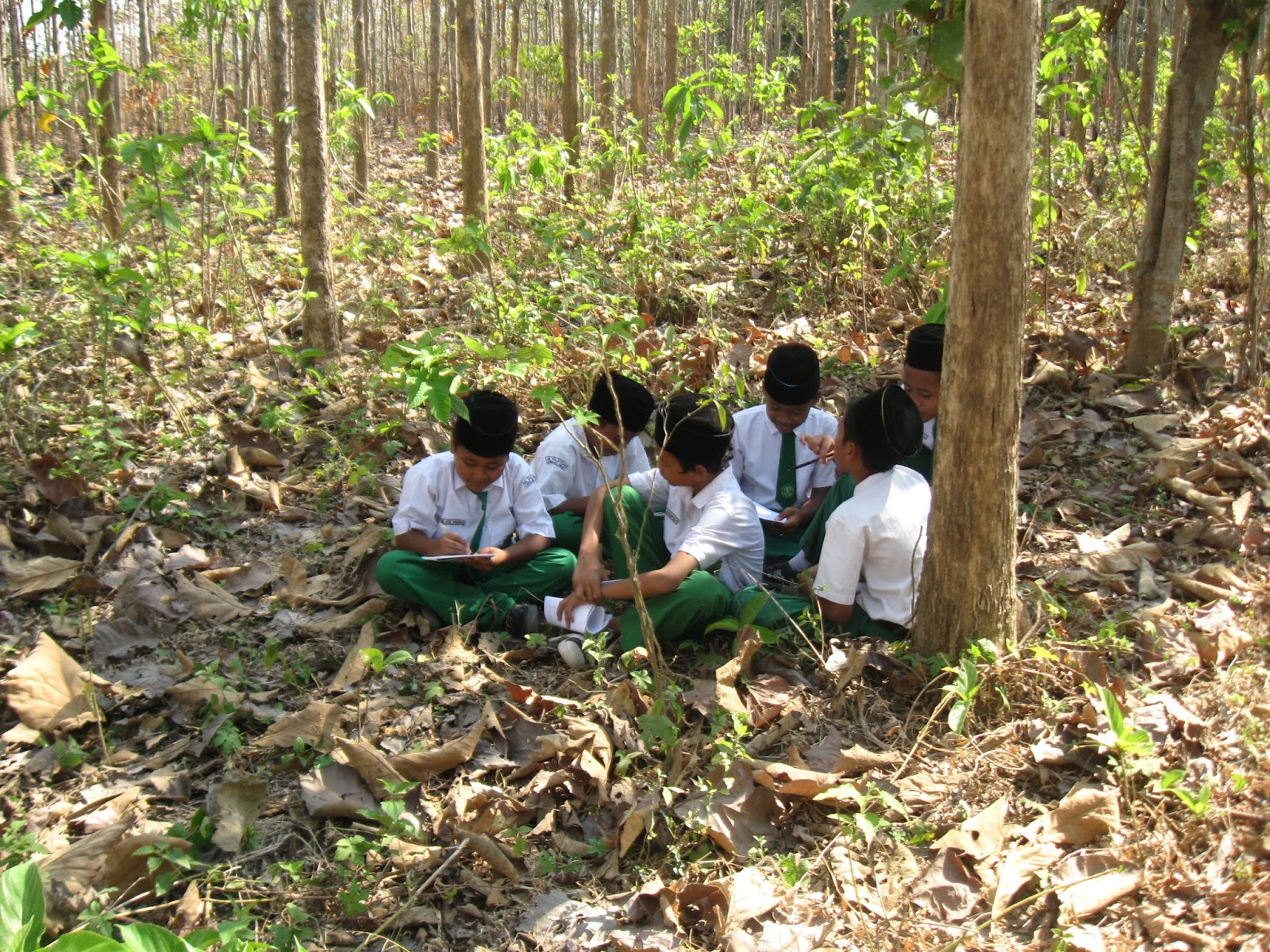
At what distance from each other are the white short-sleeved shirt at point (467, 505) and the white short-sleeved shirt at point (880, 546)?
3.82ft

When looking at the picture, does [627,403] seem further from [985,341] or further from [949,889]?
[949,889]

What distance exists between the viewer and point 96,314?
4504 mm

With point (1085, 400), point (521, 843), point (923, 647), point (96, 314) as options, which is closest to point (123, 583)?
point (96, 314)

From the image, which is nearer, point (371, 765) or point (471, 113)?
point (371, 765)

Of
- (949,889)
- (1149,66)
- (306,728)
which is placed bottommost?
(949,889)

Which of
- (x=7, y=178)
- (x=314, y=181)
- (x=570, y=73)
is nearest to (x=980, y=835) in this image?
(x=314, y=181)

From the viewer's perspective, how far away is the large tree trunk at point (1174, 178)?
455 cm

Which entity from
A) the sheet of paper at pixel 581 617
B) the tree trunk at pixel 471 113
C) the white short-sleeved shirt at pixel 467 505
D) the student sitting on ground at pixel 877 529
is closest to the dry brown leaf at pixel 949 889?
the student sitting on ground at pixel 877 529

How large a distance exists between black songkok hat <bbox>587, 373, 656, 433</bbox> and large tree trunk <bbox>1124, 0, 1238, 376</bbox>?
8.45 feet

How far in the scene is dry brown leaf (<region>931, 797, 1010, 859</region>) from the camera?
2.44 m

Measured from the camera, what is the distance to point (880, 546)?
328 centimetres

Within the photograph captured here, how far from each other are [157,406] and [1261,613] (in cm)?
484

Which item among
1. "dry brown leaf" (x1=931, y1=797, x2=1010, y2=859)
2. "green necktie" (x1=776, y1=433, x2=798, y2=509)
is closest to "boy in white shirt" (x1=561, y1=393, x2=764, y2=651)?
"green necktie" (x1=776, y1=433, x2=798, y2=509)

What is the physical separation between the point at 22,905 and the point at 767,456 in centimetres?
324
